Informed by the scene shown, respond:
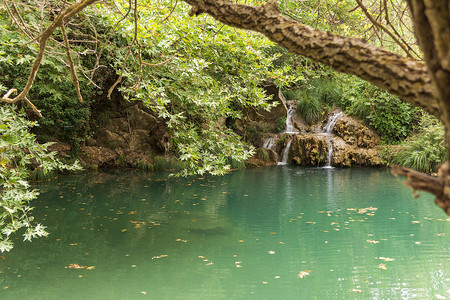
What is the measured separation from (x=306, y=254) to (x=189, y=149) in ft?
7.02

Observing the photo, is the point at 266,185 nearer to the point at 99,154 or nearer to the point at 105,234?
the point at 105,234

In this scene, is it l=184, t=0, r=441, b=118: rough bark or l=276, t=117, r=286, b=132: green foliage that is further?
l=276, t=117, r=286, b=132: green foliage

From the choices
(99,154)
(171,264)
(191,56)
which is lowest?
(171,264)

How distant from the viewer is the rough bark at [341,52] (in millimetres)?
1167

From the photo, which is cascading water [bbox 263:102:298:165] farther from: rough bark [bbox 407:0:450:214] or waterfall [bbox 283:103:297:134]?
rough bark [bbox 407:0:450:214]

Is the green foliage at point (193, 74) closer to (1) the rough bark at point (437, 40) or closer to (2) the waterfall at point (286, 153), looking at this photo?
(1) the rough bark at point (437, 40)

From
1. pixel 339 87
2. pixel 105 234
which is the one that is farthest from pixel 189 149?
pixel 339 87

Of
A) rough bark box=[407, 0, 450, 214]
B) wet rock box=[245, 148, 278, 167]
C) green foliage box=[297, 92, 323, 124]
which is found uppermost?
green foliage box=[297, 92, 323, 124]

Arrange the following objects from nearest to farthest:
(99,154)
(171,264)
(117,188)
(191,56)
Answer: (171,264), (191,56), (117,188), (99,154)

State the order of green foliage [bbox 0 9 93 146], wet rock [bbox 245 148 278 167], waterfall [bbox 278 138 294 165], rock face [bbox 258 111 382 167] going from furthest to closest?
waterfall [bbox 278 138 294 165], wet rock [bbox 245 148 278 167], rock face [bbox 258 111 382 167], green foliage [bbox 0 9 93 146]

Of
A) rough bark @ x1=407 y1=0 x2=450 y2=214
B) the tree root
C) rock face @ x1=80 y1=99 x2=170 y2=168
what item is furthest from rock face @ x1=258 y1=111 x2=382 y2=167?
rough bark @ x1=407 y1=0 x2=450 y2=214

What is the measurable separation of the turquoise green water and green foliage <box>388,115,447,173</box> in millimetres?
2988

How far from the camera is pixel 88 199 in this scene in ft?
23.2

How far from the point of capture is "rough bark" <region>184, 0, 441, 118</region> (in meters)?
1.17
